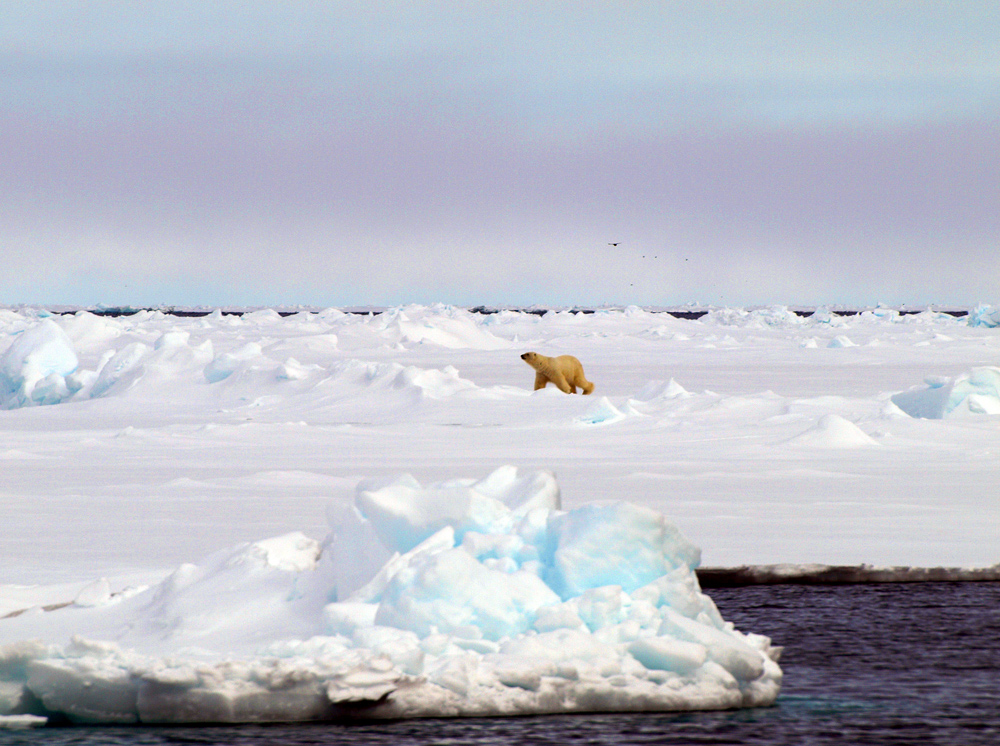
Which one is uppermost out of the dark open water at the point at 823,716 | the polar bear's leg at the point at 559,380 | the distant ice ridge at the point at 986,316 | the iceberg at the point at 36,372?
the distant ice ridge at the point at 986,316

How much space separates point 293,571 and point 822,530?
4796mm

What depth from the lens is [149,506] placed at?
37.8 ft

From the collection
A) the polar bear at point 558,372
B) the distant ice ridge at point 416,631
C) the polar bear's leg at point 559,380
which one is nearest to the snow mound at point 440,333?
the polar bear at point 558,372

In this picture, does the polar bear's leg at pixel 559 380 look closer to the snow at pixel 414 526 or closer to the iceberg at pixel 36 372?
the snow at pixel 414 526

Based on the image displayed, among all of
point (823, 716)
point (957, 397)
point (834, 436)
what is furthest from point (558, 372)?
point (823, 716)

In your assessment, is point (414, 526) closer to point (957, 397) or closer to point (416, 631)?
point (416, 631)

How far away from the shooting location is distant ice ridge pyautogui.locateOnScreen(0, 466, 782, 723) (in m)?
5.80

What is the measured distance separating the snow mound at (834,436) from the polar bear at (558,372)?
7.26 meters

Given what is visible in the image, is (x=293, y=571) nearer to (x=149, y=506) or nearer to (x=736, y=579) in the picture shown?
(x=736, y=579)

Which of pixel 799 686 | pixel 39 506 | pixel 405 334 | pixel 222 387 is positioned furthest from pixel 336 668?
pixel 405 334

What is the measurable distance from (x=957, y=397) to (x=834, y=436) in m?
3.86

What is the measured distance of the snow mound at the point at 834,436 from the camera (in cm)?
1529

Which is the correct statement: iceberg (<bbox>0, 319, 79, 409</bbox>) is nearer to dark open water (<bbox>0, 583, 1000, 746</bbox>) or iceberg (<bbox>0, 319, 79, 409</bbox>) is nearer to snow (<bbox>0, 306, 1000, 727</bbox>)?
snow (<bbox>0, 306, 1000, 727</bbox>)

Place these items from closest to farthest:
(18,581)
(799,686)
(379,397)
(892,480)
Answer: (799,686), (18,581), (892,480), (379,397)
